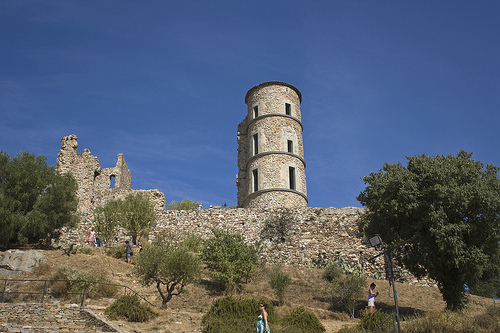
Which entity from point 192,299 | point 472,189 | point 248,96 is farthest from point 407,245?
point 248,96

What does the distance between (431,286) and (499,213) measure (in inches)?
305

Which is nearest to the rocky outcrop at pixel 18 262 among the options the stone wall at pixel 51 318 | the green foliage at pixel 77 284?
the green foliage at pixel 77 284

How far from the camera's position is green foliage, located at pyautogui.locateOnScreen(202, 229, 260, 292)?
67.7 ft

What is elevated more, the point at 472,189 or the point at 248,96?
the point at 248,96

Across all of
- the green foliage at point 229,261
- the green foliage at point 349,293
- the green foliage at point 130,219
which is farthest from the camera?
the green foliage at point 130,219

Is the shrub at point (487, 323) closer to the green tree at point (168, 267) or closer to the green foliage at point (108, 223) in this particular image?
the green tree at point (168, 267)

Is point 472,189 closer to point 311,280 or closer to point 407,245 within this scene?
point 407,245

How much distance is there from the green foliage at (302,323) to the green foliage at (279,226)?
1142 cm

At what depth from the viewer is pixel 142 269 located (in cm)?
1817

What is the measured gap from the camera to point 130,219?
25156 mm

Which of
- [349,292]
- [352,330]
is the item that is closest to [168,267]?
[349,292]

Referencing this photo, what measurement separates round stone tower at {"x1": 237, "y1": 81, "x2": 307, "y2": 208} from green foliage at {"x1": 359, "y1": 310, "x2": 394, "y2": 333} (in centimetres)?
1392

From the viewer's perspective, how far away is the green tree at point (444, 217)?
56.0 ft

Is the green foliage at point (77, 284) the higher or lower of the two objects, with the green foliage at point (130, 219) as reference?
lower
